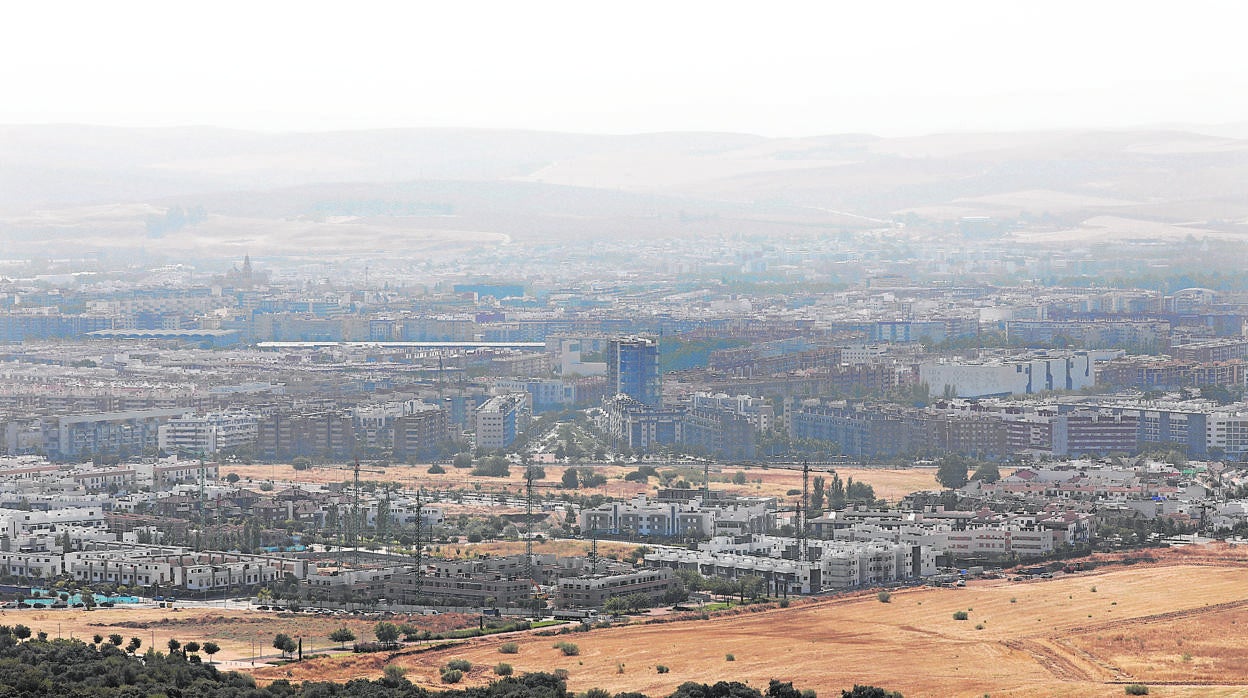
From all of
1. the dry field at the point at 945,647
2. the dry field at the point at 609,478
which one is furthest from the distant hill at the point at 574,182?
the dry field at the point at 945,647

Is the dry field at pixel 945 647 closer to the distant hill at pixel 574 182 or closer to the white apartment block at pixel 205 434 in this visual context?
the white apartment block at pixel 205 434

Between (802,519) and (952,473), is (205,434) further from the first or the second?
(802,519)

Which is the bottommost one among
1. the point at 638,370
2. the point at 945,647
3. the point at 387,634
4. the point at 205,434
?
the point at 945,647

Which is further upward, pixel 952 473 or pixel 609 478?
pixel 952 473

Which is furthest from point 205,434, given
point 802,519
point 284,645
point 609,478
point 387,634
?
point 284,645

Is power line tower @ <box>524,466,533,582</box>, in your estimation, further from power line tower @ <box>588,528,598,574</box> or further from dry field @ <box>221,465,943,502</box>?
power line tower @ <box>588,528,598,574</box>

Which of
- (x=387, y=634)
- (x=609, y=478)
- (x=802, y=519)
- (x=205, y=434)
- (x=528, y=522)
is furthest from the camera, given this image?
(x=205, y=434)
